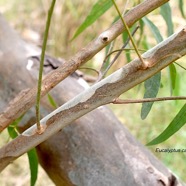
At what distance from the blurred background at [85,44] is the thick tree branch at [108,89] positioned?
844mm

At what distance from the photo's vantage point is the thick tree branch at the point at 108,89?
1.38ft

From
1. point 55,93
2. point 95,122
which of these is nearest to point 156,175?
point 95,122

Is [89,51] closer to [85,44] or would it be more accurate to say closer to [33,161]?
[33,161]

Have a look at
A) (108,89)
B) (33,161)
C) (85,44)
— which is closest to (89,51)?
(108,89)

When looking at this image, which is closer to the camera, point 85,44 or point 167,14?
point 167,14

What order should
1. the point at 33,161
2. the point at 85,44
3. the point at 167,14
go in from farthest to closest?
the point at 85,44 → the point at 167,14 → the point at 33,161

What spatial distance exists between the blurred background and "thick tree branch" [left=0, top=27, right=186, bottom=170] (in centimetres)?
84

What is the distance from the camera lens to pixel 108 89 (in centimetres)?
46

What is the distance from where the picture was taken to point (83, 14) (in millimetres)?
2184

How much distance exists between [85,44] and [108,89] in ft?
5.47

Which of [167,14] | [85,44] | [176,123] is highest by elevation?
[85,44]

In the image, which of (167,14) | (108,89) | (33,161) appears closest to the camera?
(108,89)

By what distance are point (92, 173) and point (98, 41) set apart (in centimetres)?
23

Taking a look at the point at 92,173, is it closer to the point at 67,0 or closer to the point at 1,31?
the point at 1,31
